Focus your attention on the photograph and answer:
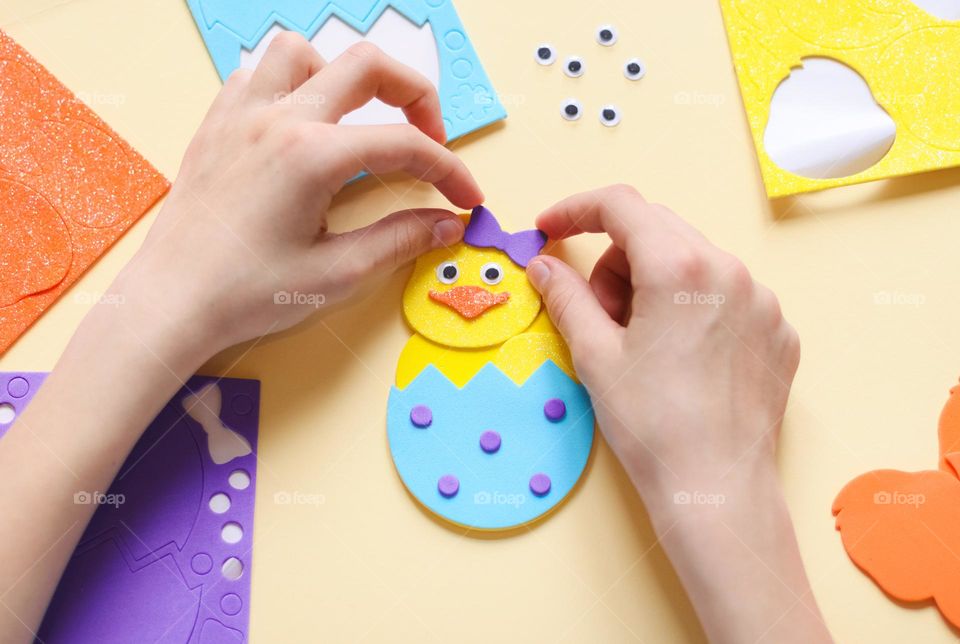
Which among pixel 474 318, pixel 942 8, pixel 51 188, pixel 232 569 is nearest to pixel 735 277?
pixel 474 318

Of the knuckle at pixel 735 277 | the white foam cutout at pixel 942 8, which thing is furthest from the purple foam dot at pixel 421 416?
the white foam cutout at pixel 942 8

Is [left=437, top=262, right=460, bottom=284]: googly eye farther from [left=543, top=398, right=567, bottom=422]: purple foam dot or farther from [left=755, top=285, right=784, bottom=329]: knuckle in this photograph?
[left=755, top=285, right=784, bottom=329]: knuckle

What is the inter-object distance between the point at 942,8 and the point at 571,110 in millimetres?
462

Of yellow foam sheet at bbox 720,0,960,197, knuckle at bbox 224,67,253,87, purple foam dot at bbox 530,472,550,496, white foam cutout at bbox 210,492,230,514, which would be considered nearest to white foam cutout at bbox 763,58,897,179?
yellow foam sheet at bbox 720,0,960,197

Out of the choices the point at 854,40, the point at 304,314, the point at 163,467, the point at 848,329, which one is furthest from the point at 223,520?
the point at 854,40

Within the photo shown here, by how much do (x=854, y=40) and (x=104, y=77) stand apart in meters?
0.89

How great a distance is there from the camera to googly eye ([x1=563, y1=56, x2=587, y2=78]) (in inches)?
38.3

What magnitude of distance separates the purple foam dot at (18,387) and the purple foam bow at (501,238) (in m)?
0.50

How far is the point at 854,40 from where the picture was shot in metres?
0.97

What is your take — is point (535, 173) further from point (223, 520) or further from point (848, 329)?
point (223, 520)

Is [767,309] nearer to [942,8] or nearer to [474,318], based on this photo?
[474,318]

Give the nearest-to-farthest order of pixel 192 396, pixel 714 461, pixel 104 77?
pixel 714 461
pixel 192 396
pixel 104 77

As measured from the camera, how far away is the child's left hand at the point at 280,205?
79 centimetres

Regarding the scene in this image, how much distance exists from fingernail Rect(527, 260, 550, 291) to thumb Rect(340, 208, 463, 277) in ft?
0.28
